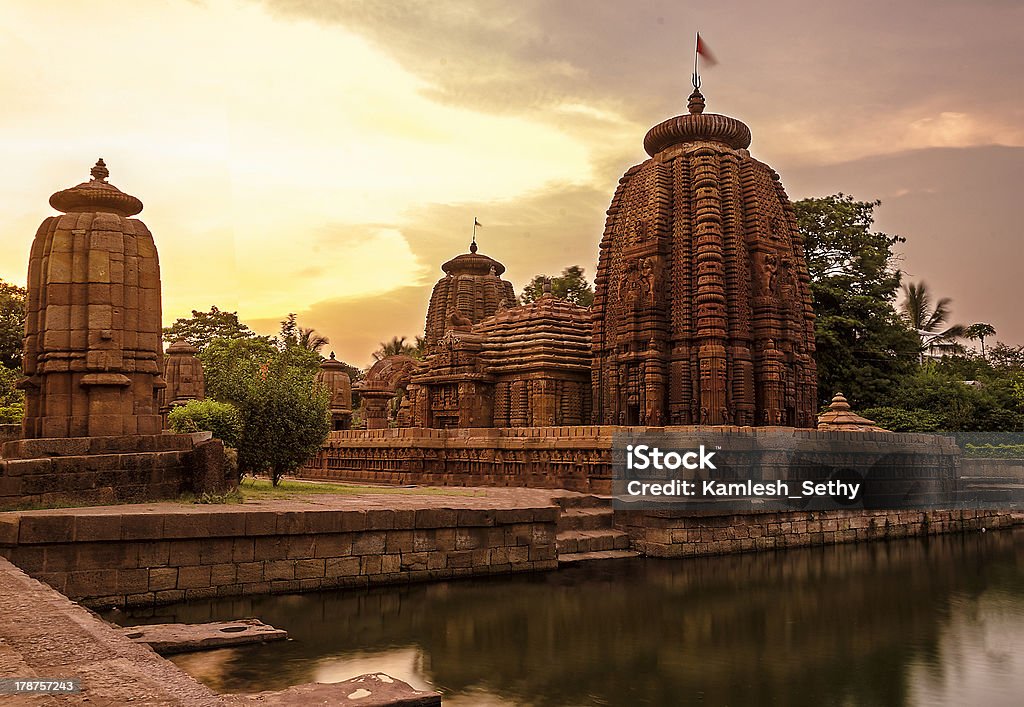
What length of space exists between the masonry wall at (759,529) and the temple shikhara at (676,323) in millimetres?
3574

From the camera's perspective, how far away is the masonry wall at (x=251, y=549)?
356 inches

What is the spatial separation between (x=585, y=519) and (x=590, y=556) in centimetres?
105

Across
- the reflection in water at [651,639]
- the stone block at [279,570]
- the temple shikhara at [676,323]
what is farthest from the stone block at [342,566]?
the temple shikhara at [676,323]

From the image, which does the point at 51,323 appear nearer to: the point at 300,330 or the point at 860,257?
the point at 860,257

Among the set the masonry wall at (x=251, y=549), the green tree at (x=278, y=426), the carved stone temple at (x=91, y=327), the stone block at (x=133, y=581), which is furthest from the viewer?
the green tree at (x=278, y=426)

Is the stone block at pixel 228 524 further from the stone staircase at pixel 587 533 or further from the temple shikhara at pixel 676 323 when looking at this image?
the temple shikhara at pixel 676 323

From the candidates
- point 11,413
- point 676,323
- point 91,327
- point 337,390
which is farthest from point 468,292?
point 91,327

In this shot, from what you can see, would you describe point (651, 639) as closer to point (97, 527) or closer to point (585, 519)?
point (585, 519)

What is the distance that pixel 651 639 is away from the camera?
30.8 ft

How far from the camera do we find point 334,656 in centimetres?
805

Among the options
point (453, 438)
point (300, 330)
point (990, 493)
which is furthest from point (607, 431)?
point (300, 330)

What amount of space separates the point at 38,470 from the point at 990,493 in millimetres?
24360

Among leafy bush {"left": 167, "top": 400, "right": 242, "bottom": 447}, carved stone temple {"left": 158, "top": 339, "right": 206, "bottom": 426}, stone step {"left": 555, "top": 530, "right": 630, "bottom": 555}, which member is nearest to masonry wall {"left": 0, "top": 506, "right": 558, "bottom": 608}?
stone step {"left": 555, "top": 530, "right": 630, "bottom": 555}

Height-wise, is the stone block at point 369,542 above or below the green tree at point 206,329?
below
